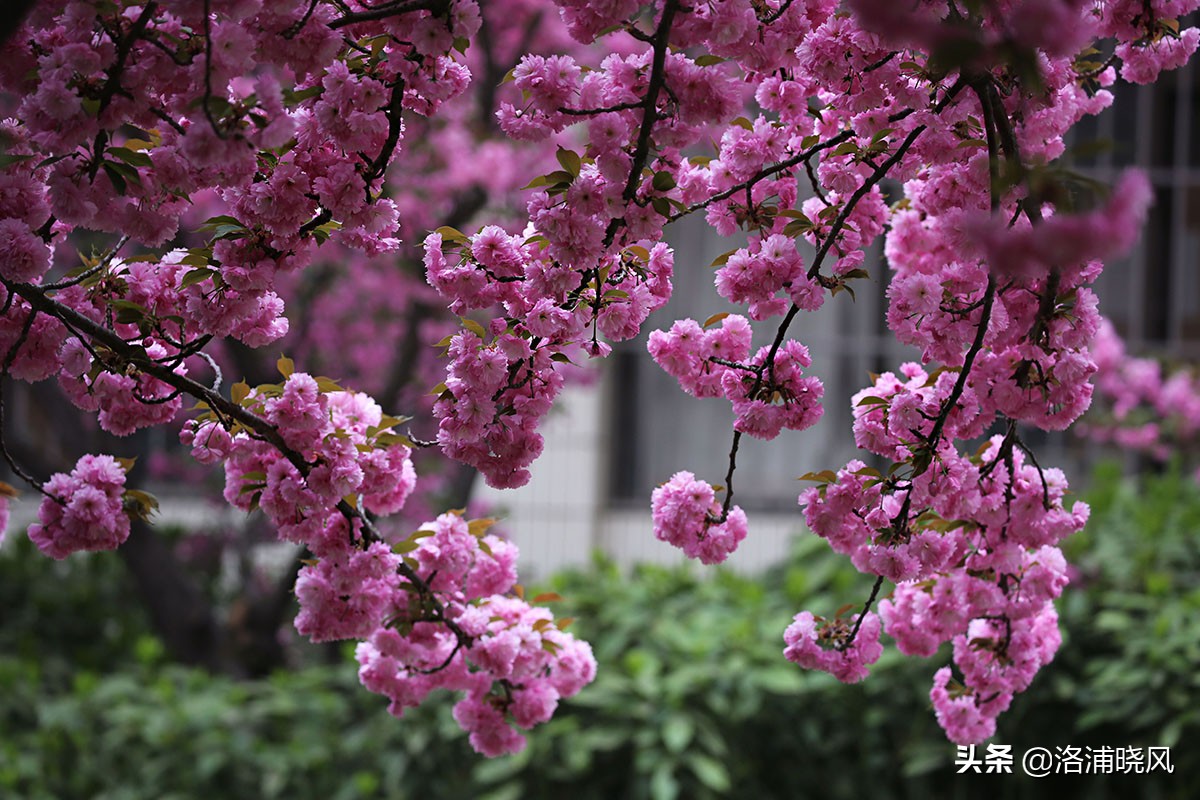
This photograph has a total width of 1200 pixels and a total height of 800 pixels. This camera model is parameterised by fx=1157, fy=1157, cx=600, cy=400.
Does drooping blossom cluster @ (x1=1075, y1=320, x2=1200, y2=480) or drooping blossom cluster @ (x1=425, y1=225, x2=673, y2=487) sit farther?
drooping blossom cluster @ (x1=1075, y1=320, x2=1200, y2=480)

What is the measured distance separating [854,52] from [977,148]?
22 cm

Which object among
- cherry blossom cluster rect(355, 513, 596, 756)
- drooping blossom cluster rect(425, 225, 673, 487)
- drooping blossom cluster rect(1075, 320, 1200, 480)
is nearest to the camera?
drooping blossom cluster rect(425, 225, 673, 487)

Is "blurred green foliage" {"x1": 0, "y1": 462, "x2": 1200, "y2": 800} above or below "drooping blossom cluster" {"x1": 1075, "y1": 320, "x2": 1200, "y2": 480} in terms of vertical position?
below

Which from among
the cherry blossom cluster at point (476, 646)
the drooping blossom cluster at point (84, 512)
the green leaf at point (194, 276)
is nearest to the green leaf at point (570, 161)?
the green leaf at point (194, 276)

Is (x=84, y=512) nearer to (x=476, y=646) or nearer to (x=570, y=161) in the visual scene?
(x=476, y=646)

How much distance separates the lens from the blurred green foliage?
3.18m

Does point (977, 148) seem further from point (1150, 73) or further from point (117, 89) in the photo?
point (117, 89)

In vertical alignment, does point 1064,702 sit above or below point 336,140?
below

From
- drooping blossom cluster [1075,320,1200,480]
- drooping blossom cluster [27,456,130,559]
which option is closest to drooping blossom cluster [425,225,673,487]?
drooping blossom cluster [27,456,130,559]

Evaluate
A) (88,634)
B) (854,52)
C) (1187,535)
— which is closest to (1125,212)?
(854,52)

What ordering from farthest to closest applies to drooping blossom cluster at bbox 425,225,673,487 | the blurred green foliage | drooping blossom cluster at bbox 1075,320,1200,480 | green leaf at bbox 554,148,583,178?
drooping blossom cluster at bbox 1075,320,1200,480
the blurred green foliage
drooping blossom cluster at bbox 425,225,673,487
green leaf at bbox 554,148,583,178

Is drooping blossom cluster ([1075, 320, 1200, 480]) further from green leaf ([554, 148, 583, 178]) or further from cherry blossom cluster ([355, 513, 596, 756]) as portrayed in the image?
green leaf ([554, 148, 583, 178])

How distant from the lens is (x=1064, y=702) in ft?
10.8

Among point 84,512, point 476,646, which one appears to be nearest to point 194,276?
point 84,512
